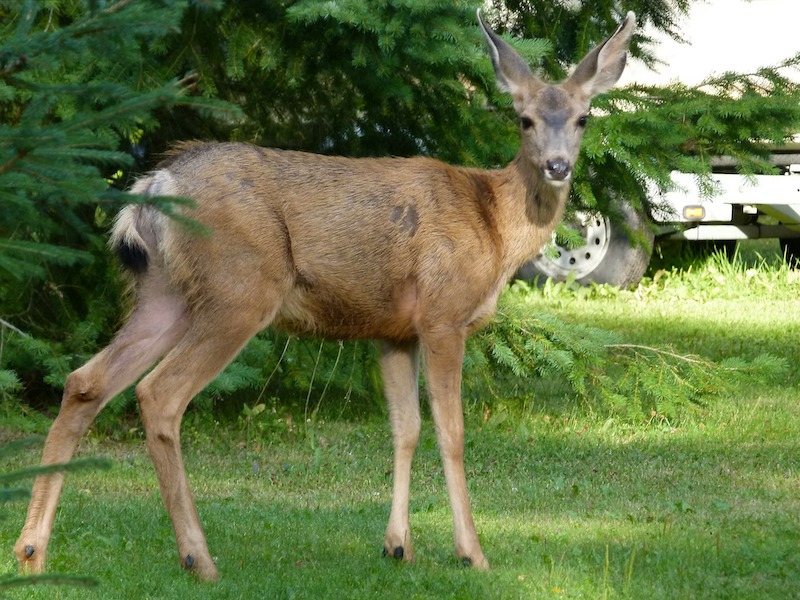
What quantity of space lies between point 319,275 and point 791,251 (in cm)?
1035

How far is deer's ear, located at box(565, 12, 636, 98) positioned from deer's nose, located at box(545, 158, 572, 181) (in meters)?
0.57

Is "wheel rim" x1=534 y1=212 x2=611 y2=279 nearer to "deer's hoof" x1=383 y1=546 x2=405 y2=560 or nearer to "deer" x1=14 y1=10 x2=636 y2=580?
"deer" x1=14 y1=10 x2=636 y2=580

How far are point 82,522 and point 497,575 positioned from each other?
7.08ft

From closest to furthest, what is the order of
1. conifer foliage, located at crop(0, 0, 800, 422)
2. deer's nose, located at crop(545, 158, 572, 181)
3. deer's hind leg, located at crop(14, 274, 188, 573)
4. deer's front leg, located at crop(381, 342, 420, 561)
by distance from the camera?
deer's hind leg, located at crop(14, 274, 188, 573) → deer's front leg, located at crop(381, 342, 420, 561) → deer's nose, located at crop(545, 158, 572, 181) → conifer foliage, located at crop(0, 0, 800, 422)

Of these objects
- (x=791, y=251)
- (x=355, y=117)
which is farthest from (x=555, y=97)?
(x=791, y=251)

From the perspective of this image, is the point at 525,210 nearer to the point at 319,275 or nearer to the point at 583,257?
the point at 319,275

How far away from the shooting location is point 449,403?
563 cm

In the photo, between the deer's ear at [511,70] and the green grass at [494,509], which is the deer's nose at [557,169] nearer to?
the deer's ear at [511,70]

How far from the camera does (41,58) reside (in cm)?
272

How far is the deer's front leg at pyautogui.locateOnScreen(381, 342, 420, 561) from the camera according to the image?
218 inches

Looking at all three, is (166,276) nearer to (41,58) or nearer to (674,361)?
(41,58)

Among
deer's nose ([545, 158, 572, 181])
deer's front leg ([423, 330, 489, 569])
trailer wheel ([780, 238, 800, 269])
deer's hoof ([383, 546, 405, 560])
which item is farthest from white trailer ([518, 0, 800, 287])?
deer's hoof ([383, 546, 405, 560])

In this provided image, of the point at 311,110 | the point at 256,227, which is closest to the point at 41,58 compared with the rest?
the point at 256,227

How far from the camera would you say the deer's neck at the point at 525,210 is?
6027mm
